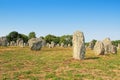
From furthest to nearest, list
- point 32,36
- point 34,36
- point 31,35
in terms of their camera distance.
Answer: point 31,35 < point 34,36 < point 32,36

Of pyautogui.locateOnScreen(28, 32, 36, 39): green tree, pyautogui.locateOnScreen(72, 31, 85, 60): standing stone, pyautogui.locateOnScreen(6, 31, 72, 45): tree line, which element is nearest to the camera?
pyautogui.locateOnScreen(72, 31, 85, 60): standing stone

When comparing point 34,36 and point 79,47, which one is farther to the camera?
point 34,36

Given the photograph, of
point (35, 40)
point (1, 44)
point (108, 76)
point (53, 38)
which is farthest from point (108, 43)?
point (53, 38)

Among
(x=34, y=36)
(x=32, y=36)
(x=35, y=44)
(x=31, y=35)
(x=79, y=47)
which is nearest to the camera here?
(x=79, y=47)

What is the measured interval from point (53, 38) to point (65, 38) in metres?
9.53

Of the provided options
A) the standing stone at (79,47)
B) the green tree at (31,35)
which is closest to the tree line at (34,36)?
the green tree at (31,35)

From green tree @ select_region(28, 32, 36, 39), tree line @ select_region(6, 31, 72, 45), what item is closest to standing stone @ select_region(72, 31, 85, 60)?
tree line @ select_region(6, 31, 72, 45)

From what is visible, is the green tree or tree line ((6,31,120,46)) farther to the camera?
the green tree

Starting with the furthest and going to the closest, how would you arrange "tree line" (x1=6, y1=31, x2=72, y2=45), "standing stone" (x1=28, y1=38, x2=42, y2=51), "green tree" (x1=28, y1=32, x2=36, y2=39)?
"green tree" (x1=28, y1=32, x2=36, y2=39) → "tree line" (x1=6, y1=31, x2=72, y2=45) → "standing stone" (x1=28, y1=38, x2=42, y2=51)

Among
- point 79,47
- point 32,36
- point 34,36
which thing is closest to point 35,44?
point 79,47

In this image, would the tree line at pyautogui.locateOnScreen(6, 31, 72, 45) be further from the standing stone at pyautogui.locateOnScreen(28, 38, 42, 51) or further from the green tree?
the standing stone at pyautogui.locateOnScreen(28, 38, 42, 51)

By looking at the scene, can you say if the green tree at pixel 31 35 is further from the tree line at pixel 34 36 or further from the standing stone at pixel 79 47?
the standing stone at pixel 79 47

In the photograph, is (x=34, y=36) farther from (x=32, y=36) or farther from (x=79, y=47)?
(x=79, y=47)

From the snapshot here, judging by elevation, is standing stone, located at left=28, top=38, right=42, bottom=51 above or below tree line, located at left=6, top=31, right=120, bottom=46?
below
